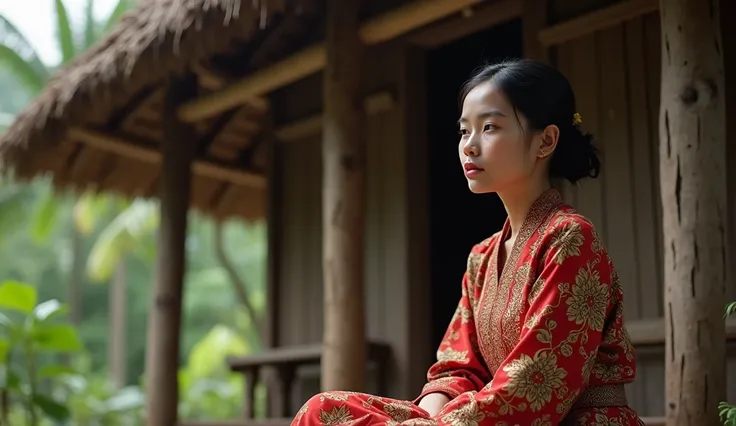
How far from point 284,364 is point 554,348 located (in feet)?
12.2

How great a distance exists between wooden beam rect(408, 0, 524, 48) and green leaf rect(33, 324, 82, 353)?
9.81ft

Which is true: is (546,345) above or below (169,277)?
below

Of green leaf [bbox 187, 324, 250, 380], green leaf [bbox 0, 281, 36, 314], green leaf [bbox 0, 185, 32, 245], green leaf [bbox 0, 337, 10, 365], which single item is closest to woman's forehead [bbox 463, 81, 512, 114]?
green leaf [bbox 0, 281, 36, 314]

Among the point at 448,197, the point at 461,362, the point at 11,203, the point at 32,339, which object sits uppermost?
the point at 11,203

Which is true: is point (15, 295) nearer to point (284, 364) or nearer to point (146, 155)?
point (146, 155)

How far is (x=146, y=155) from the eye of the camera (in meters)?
6.72

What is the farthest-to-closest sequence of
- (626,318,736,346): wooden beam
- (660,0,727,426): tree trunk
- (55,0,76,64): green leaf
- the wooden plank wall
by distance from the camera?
(55,0,76,64): green leaf
the wooden plank wall
(626,318,736,346): wooden beam
(660,0,727,426): tree trunk

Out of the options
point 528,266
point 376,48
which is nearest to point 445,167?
point 376,48

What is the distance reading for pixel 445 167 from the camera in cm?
579

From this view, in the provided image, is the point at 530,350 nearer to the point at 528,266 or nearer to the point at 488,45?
→ the point at 528,266

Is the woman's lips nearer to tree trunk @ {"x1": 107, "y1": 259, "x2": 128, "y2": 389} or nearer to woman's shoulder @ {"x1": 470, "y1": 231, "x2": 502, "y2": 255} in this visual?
woman's shoulder @ {"x1": 470, "y1": 231, "x2": 502, "y2": 255}

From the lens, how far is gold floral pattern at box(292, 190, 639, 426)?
194cm

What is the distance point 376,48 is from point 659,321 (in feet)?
8.06

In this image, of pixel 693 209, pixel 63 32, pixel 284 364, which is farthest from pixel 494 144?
pixel 63 32
